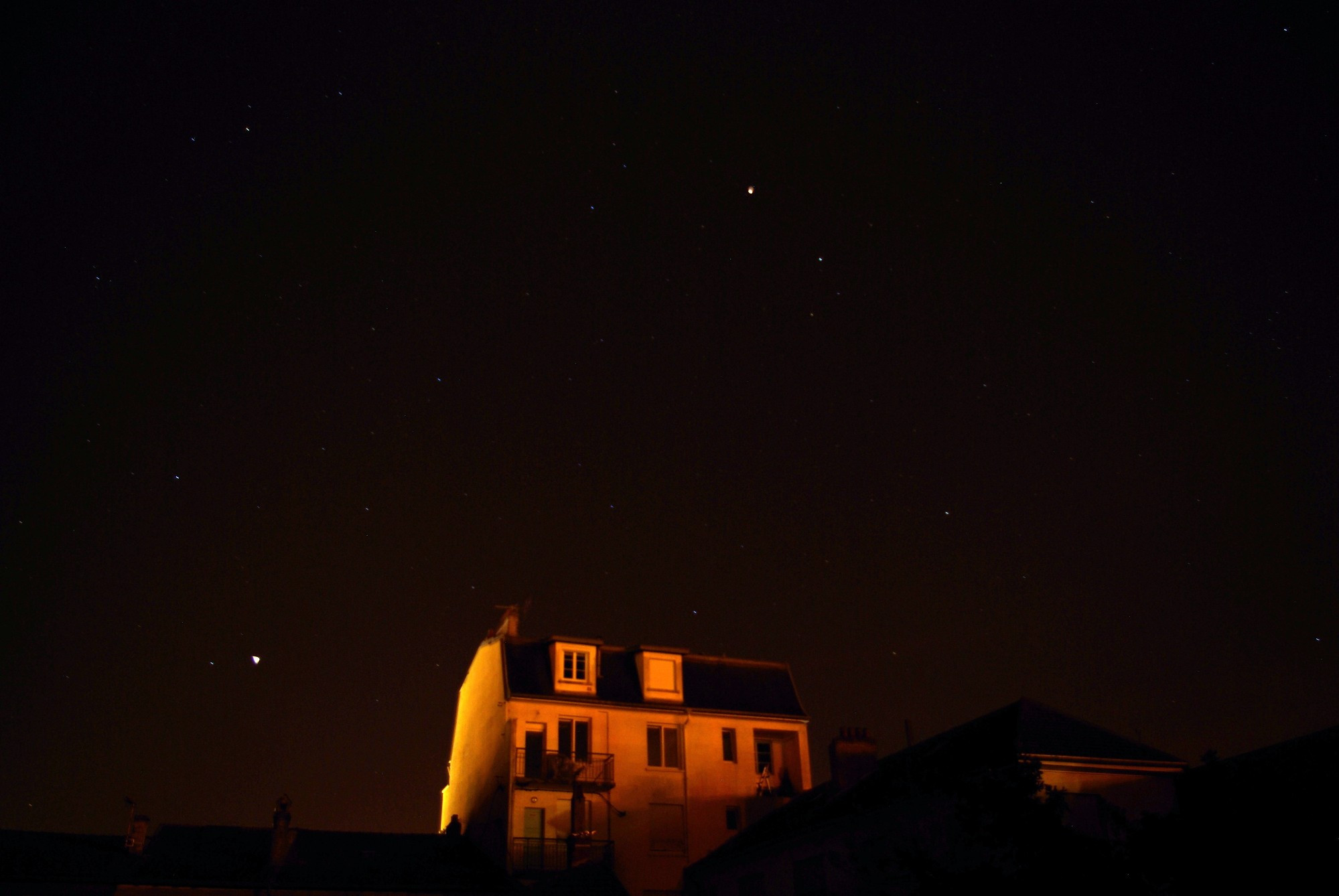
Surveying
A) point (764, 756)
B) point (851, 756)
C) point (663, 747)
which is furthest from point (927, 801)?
point (764, 756)

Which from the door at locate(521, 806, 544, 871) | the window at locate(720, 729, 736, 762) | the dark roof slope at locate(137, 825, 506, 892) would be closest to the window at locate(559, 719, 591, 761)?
the door at locate(521, 806, 544, 871)

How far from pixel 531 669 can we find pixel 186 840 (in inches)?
507

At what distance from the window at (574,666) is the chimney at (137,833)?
48.2ft

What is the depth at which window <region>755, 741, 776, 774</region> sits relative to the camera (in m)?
44.0

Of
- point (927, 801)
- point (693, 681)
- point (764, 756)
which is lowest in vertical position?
point (927, 801)

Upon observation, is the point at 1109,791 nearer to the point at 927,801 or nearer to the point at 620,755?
the point at 927,801

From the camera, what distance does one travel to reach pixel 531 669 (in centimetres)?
4272

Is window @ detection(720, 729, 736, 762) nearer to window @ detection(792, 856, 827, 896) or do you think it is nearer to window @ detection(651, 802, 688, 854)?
window @ detection(651, 802, 688, 854)

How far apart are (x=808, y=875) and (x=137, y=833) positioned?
69.8 feet

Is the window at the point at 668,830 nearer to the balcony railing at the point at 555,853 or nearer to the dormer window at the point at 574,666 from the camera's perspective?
the balcony railing at the point at 555,853

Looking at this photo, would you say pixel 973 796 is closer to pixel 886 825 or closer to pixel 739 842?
pixel 886 825

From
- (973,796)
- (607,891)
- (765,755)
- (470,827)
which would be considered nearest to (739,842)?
(607,891)

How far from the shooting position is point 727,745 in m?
43.8

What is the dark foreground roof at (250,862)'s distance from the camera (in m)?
32.4
